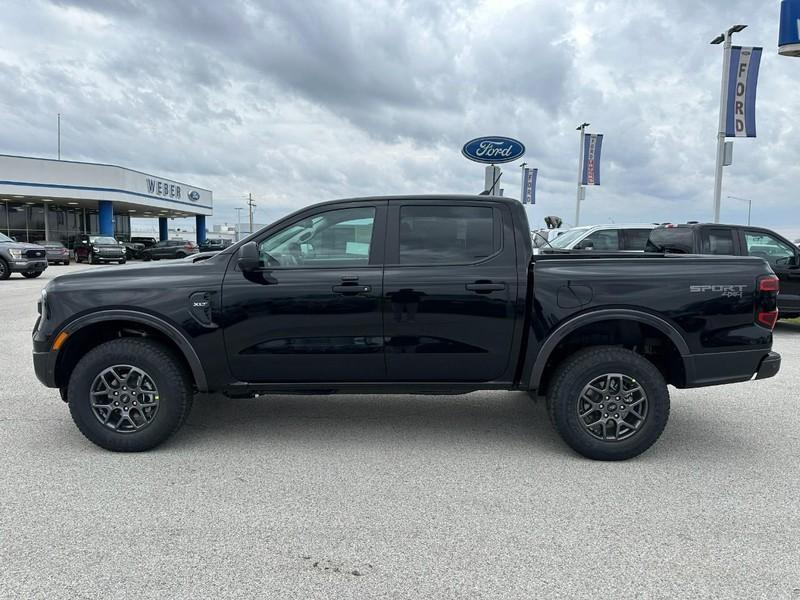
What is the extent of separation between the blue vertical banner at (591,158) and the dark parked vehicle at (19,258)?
25.6 metres

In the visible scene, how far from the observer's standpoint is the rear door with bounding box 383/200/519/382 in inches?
154

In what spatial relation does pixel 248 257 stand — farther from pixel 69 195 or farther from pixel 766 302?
pixel 69 195

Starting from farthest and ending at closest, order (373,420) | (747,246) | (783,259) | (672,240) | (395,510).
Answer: (672,240), (783,259), (747,246), (373,420), (395,510)

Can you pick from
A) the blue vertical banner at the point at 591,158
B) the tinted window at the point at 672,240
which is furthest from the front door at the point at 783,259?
the blue vertical banner at the point at 591,158

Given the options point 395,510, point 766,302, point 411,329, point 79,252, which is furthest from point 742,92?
point 79,252

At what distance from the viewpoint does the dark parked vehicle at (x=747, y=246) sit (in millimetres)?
8789

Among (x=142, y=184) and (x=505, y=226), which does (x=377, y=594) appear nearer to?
(x=505, y=226)

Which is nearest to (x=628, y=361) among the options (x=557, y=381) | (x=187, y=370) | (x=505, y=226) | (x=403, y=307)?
(x=557, y=381)

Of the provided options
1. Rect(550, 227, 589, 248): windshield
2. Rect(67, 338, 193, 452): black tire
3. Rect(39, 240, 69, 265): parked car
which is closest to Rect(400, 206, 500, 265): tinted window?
Rect(67, 338, 193, 452): black tire

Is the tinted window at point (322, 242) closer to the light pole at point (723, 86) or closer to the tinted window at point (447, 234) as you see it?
the tinted window at point (447, 234)

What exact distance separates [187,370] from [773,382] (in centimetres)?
590

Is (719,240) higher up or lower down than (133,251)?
higher up

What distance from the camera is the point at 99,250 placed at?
94.6 feet

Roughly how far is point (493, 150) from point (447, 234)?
10004mm
